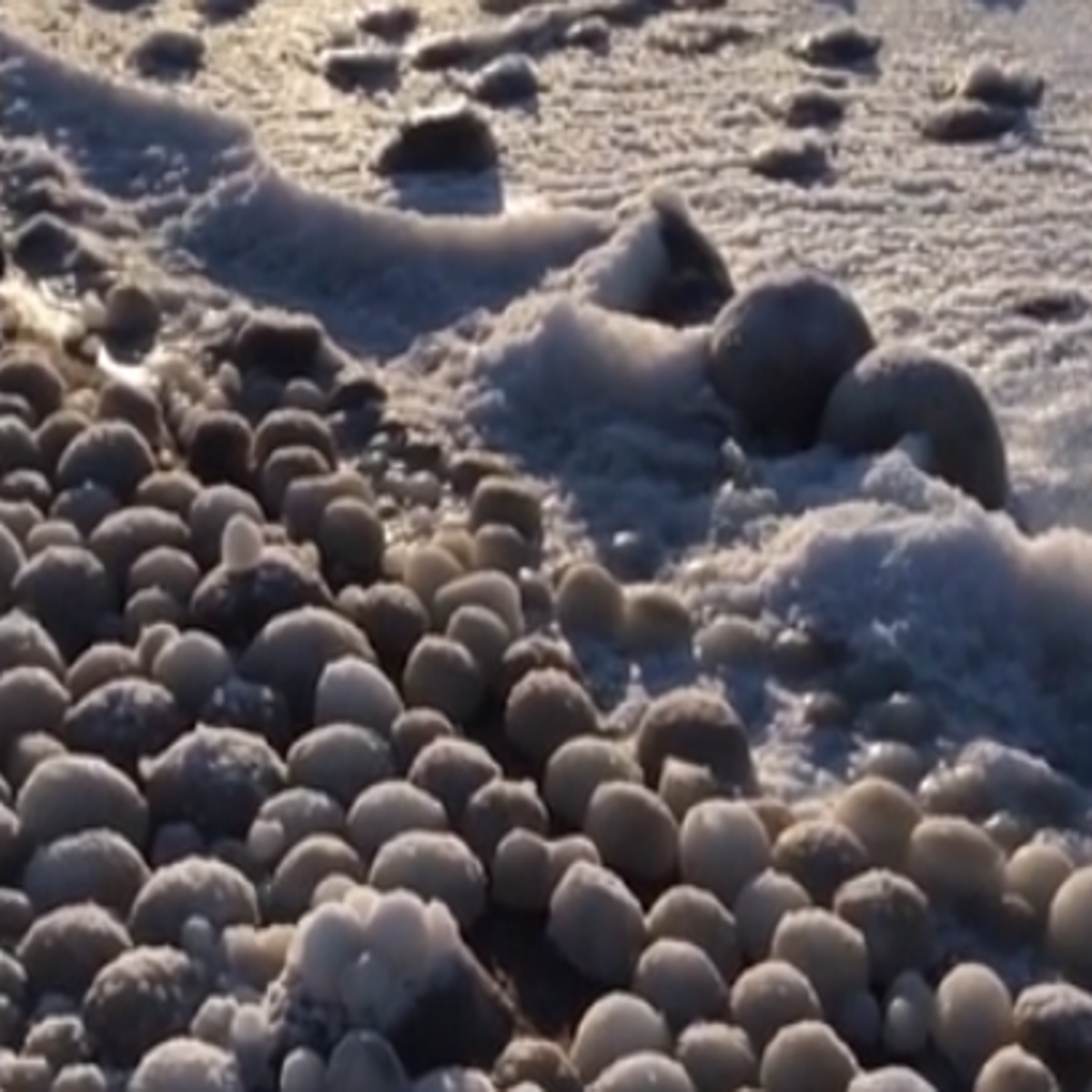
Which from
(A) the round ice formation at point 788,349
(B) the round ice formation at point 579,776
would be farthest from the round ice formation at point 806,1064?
(A) the round ice formation at point 788,349

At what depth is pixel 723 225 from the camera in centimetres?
214

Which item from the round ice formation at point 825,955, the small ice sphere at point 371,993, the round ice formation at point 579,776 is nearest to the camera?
the small ice sphere at point 371,993

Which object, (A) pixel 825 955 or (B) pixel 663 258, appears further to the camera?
(B) pixel 663 258

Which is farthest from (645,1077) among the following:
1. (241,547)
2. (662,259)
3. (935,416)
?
(662,259)

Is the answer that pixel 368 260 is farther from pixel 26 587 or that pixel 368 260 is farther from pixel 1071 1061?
pixel 1071 1061

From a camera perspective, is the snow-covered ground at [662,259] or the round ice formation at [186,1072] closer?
the round ice formation at [186,1072]

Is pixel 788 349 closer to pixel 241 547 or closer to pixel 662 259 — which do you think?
pixel 662 259

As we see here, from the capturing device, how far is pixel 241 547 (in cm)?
166

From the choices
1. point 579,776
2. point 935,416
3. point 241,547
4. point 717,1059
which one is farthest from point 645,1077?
point 935,416

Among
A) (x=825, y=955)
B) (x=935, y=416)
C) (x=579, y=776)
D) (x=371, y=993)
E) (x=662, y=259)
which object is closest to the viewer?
(x=371, y=993)

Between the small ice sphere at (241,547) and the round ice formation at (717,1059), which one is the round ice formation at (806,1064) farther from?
the small ice sphere at (241,547)

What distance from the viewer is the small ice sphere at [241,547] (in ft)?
5.42

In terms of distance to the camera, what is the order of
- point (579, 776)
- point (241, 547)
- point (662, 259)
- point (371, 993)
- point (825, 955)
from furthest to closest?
point (662, 259) → point (241, 547) → point (579, 776) → point (825, 955) → point (371, 993)

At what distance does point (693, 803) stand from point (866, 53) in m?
1.05
